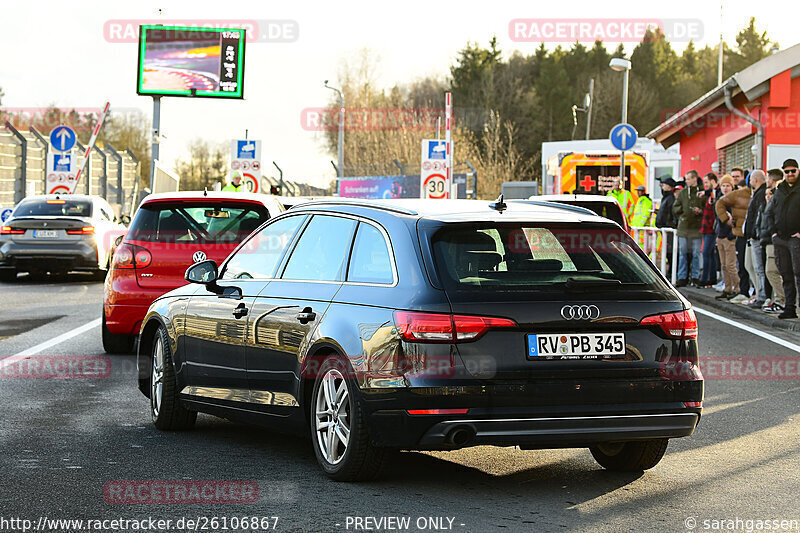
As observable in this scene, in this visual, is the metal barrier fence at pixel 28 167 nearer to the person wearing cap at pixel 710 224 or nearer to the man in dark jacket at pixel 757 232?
the person wearing cap at pixel 710 224

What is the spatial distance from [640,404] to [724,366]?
20.1ft

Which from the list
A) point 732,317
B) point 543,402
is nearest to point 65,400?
point 543,402

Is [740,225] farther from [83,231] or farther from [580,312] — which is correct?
[580,312]

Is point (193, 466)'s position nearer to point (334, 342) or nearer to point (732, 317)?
point (334, 342)

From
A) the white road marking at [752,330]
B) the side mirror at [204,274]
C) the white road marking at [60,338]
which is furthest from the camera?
the white road marking at [752,330]

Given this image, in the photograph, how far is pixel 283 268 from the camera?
23.9 feet

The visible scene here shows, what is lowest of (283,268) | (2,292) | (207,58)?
(2,292)

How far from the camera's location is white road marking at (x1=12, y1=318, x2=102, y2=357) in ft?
40.7

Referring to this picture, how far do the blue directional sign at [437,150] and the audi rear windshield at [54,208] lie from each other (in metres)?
10.1

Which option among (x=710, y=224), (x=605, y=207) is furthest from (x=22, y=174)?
(x=605, y=207)

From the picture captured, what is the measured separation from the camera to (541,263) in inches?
251

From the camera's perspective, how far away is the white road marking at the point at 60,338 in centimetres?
1241

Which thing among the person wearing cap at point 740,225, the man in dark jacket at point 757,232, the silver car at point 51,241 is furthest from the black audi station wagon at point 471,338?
the silver car at point 51,241

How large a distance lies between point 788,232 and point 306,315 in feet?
35.1
